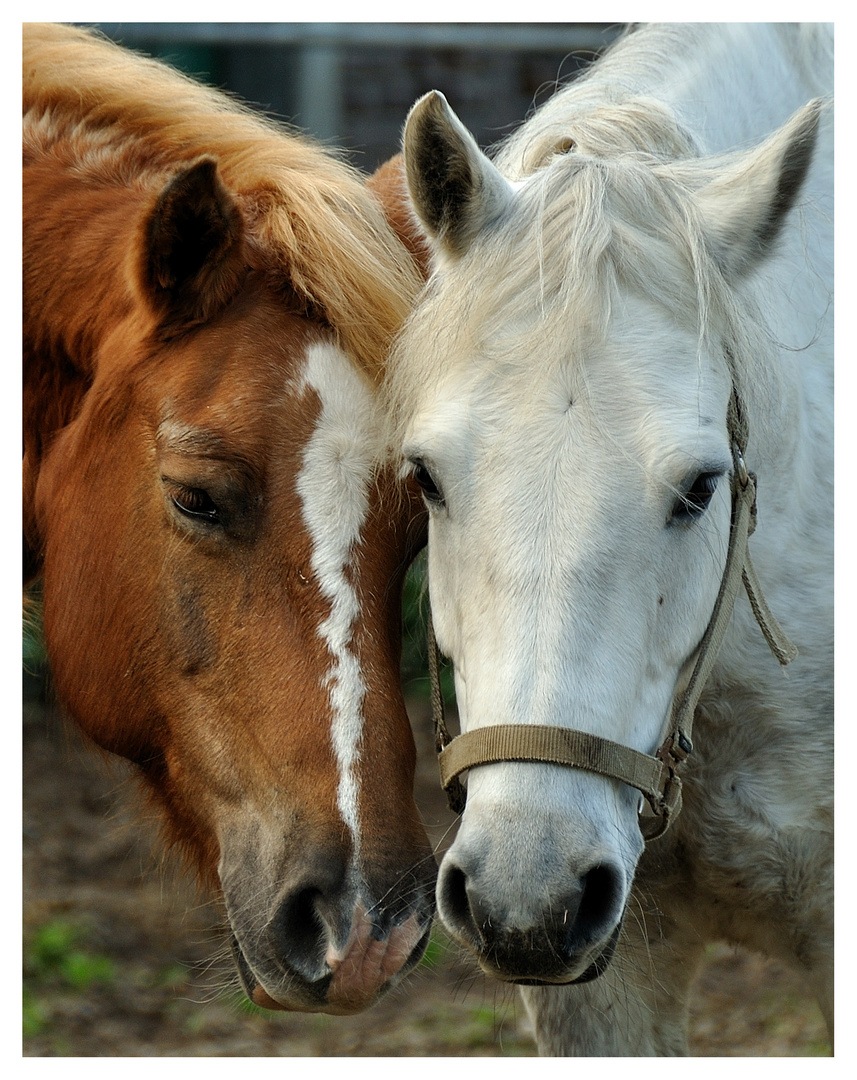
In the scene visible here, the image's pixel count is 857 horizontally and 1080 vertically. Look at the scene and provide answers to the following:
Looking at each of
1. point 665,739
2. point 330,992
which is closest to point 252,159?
point 665,739

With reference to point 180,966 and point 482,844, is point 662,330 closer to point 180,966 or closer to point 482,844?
point 482,844

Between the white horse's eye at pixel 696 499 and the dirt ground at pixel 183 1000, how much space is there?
1769 mm

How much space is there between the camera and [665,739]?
1604 millimetres

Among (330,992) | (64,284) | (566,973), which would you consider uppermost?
(64,284)

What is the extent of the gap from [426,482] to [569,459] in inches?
9.4

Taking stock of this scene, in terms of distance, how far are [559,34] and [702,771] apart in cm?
347

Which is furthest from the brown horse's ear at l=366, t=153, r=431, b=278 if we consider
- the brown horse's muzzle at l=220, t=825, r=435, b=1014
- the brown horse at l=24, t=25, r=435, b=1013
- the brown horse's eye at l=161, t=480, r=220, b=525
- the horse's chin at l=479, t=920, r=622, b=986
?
the horse's chin at l=479, t=920, r=622, b=986

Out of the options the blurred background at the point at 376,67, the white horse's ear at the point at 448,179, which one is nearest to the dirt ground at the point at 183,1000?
the white horse's ear at the point at 448,179

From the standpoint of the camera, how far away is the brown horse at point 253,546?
1.56m

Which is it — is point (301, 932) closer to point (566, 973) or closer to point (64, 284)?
point (566, 973)

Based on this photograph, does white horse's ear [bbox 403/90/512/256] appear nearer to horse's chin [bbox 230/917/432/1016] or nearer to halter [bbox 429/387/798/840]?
halter [bbox 429/387/798/840]

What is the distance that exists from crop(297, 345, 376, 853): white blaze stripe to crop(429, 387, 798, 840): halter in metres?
0.15
